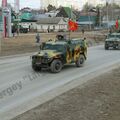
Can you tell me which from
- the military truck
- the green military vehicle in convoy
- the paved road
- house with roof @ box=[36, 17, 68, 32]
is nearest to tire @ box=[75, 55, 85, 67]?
the military truck

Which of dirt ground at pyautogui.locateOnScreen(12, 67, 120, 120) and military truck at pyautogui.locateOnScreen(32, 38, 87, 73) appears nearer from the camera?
dirt ground at pyautogui.locateOnScreen(12, 67, 120, 120)

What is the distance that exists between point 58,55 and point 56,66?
656 mm

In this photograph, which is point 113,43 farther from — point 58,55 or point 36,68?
point 36,68

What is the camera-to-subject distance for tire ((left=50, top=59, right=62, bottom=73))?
20312mm

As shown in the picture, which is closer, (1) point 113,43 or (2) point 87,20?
(1) point 113,43

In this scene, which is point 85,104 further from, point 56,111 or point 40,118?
point 40,118

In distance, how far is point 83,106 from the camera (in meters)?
11.6

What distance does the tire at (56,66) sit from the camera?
20.3 meters

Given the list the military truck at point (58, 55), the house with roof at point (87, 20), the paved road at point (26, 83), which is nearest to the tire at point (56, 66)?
the military truck at point (58, 55)

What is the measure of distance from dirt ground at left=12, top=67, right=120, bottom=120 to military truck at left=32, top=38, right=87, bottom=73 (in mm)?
5296

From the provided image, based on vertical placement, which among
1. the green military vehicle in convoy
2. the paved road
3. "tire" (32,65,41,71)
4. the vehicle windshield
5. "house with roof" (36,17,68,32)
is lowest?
the paved road

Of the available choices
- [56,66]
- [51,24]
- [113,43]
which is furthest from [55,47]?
[51,24]

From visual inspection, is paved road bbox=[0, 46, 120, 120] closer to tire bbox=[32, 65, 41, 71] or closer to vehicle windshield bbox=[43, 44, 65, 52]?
tire bbox=[32, 65, 41, 71]

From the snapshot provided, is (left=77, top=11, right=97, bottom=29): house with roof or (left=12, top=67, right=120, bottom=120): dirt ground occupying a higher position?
(left=77, top=11, right=97, bottom=29): house with roof
